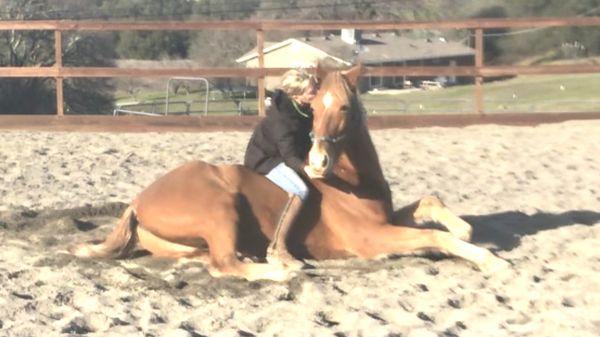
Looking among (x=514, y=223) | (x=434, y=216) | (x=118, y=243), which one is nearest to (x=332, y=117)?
(x=434, y=216)

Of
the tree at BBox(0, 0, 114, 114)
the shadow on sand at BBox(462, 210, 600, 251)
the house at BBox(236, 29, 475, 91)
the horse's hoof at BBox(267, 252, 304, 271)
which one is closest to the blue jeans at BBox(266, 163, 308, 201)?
the horse's hoof at BBox(267, 252, 304, 271)

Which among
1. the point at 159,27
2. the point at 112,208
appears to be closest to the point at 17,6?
the point at 159,27

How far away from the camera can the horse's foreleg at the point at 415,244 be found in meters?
5.62

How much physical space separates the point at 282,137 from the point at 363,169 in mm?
509

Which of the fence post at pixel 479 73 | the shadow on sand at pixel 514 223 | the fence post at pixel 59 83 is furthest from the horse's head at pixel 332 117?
the fence post at pixel 59 83

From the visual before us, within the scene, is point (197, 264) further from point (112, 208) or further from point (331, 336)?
point (112, 208)

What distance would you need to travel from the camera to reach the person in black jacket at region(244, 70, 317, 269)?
5832 mm

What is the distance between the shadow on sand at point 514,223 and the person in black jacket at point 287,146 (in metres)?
1.38

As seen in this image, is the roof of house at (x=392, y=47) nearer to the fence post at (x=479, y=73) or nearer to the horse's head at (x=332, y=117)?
the fence post at (x=479, y=73)

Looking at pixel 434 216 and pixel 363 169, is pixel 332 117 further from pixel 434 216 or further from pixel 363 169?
pixel 434 216

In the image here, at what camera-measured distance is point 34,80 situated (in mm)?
27719

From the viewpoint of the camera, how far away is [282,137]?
19.6ft

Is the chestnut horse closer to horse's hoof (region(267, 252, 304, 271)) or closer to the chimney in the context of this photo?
horse's hoof (region(267, 252, 304, 271))

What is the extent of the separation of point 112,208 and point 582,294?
13.1ft
